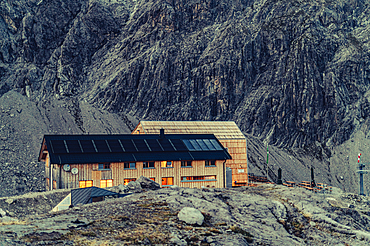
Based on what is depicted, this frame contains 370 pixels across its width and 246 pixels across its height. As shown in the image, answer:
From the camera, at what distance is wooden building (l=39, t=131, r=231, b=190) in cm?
4528

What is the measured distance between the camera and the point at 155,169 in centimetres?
4884

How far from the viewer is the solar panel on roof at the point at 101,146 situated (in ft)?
157

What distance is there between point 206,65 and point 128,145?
336 ft

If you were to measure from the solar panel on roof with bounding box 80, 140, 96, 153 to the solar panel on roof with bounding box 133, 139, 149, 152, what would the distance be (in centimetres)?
607

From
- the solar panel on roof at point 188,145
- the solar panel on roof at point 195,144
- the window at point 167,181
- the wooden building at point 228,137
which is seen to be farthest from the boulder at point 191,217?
the wooden building at point 228,137

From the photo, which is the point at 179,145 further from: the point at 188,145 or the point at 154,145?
the point at 154,145

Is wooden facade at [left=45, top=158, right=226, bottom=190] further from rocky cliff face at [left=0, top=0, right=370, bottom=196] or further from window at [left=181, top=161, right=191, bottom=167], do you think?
rocky cliff face at [left=0, top=0, right=370, bottom=196]

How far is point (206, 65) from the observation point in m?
148

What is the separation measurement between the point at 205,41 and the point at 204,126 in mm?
93290

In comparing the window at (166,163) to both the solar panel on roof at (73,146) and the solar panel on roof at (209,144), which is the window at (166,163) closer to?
the solar panel on roof at (209,144)

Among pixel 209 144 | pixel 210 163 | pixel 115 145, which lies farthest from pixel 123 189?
pixel 209 144

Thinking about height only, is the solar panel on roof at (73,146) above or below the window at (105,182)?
above

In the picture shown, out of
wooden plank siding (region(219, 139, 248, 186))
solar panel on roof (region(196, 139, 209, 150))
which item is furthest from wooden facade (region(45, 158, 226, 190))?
wooden plank siding (region(219, 139, 248, 186))

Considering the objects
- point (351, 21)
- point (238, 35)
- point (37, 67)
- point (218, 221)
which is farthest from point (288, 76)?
point (218, 221)
